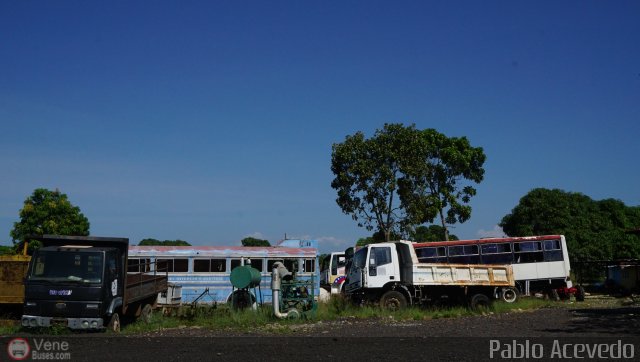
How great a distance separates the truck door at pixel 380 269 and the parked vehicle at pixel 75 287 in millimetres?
7856

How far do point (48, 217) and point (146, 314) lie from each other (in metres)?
25.5

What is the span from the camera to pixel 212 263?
2239 centimetres

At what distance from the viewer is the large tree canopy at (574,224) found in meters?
38.5

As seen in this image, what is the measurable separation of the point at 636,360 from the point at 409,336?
4.62 meters

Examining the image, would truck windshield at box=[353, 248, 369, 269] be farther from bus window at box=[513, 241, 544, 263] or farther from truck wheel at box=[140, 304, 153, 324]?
bus window at box=[513, 241, 544, 263]

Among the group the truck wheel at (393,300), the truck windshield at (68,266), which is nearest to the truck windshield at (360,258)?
the truck wheel at (393,300)

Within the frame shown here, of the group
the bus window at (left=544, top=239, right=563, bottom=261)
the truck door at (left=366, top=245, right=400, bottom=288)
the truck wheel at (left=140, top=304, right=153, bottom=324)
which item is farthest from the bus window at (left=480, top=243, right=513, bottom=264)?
the truck wheel at (left=140, top=304, right=153, bottom=324)

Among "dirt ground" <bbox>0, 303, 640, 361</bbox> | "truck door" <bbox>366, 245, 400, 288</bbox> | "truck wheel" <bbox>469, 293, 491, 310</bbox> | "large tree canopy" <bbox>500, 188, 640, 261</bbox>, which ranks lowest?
"dirt ground" <bbox>0, 303, 640, 361</bbox>

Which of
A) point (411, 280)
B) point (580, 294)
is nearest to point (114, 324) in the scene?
point (411, 280)

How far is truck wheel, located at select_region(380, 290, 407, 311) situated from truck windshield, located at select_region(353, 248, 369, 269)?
1.24 m

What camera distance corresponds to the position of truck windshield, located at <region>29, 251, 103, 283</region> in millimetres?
12992

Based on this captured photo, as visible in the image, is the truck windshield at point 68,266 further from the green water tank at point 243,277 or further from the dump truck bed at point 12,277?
the green water tank at point 243,277

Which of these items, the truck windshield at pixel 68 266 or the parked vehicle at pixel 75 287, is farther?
the truck windshield at pixel 68 266

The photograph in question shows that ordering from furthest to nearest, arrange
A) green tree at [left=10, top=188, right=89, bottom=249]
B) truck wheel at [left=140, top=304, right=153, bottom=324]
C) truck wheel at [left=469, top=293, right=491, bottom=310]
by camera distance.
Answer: green tree at [left=10, top=188, right=89, bottom=249]
truck wheel at [left=469, top=293, right=491, bottom=310]
truck wheel at [left=140, top=304, right=153, bottom=324]
